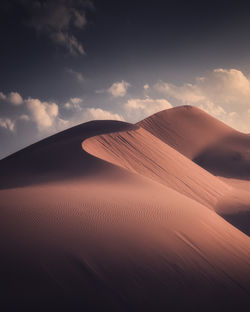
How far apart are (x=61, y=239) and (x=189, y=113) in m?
36.8

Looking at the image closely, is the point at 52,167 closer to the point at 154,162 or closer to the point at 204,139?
the point at 154,162

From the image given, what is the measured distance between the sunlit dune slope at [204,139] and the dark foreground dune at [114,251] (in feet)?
62.2

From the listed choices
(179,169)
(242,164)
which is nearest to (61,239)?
(179,169)

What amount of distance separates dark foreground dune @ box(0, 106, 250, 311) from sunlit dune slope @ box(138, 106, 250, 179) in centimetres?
1897

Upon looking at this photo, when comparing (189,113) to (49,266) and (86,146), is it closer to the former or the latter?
(86,146)

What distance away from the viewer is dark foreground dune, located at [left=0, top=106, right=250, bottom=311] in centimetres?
363

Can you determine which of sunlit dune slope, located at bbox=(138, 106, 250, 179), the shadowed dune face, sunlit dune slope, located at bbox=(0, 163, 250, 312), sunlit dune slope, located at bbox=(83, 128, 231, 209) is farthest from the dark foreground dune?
sunlit dune slope, located at bbox=(138, 106, 250, 179)

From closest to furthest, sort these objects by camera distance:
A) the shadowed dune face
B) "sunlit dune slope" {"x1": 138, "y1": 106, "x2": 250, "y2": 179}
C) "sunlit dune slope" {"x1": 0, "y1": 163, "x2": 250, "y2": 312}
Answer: "sunlit dune slope" {"x1": 0, "y1": 163, "x2": 250, "y2": 312}
the shadowed dune face
"sunlit dune slope" {"x1": 138, "y1": 106, "x2": 250, "y2": 179}

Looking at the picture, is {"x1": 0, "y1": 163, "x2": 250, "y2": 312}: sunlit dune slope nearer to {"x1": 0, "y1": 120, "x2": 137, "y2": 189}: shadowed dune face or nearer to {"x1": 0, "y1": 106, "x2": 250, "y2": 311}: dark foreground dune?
{"x1": 0, "y1": 106, "x2": 250, "y2": 311}: dark foreground dune

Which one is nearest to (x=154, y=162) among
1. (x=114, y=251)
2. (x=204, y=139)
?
(x=114, y=251)

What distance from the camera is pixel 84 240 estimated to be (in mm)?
4520

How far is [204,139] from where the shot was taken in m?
32.8

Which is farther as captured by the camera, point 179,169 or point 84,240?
point 179,169

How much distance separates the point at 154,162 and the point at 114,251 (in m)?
9.83
